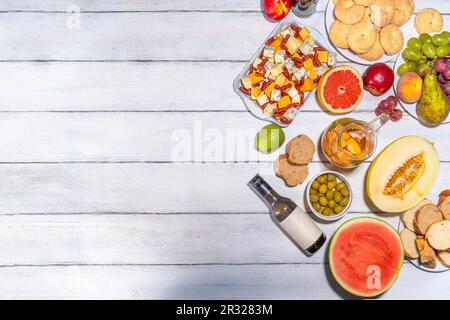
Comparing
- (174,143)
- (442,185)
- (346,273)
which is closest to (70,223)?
(174,143)

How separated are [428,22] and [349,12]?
0.75 ft

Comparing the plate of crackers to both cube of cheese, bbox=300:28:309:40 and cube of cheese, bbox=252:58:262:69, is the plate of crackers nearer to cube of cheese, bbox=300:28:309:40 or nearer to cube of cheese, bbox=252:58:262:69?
cube of cheese, bbox=300:28:309:40

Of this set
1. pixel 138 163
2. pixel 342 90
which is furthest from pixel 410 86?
pixel 138 163

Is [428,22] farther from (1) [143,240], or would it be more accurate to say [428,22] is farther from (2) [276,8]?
(1) [143,240]

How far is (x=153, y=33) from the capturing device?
5.24 ft

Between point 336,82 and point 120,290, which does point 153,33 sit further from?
point 120,290

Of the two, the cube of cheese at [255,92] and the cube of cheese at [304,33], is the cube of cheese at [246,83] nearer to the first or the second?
the cube of cheese at [255,92]

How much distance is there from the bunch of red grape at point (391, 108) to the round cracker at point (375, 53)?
0.40 ft

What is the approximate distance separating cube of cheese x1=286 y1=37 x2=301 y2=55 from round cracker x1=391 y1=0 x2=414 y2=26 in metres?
0.28

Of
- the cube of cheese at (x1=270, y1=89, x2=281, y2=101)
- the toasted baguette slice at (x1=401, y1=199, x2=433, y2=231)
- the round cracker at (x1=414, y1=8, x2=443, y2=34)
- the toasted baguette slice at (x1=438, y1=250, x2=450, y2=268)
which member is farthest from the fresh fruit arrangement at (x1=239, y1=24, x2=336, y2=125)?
the toasted baguette slice at (x1=438, y1=250, x2=450, y2=268)

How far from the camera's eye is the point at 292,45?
5.00ft

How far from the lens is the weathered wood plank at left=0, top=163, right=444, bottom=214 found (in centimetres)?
159

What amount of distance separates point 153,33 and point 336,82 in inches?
21.3
